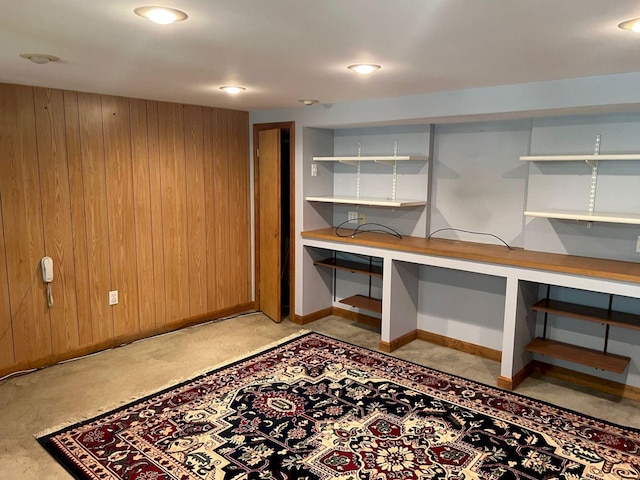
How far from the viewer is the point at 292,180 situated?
463cm

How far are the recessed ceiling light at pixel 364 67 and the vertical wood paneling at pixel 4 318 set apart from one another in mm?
2656

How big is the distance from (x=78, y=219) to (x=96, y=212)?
150 millimetres

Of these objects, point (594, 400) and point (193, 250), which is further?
point (193, 250)

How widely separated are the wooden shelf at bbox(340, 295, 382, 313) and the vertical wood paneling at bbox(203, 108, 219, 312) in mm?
1299

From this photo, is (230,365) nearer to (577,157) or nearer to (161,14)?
(161,14)

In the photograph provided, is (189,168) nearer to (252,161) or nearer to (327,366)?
(252,161)

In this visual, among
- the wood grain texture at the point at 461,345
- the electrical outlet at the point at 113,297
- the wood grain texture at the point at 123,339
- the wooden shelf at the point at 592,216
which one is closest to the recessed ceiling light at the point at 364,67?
the wooden shelf at the point at 592,216

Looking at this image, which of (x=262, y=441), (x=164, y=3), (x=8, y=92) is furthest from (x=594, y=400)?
(x=8, y=92)

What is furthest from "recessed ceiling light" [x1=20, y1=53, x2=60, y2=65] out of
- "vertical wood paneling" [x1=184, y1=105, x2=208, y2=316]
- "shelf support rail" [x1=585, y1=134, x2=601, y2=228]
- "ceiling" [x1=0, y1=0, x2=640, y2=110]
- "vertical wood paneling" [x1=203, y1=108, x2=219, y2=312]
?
"shelf support rail" [x1=585, y1=134, x2=601, y2=228]

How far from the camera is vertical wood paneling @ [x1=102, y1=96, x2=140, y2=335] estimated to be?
3895 mm

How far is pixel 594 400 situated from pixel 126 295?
3.67m

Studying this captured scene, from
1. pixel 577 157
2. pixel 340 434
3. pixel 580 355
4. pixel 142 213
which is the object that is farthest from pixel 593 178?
pixel 142 213

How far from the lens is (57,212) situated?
365 centimetres

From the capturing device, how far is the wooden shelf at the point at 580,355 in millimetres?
3156
